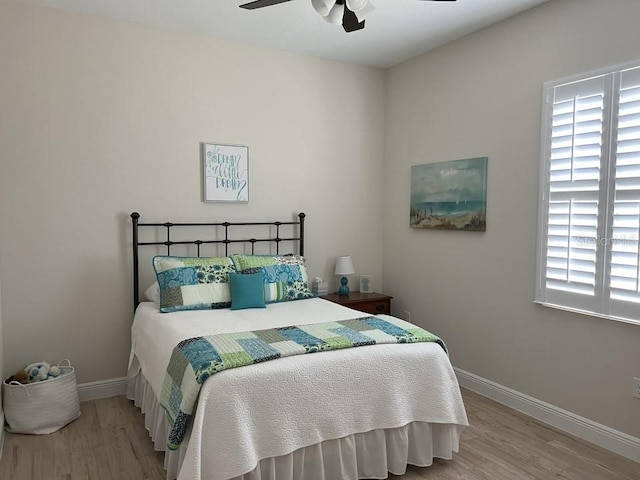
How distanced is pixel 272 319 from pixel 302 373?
818 millimetres

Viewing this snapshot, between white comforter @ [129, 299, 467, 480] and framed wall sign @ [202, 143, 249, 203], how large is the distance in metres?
1.31

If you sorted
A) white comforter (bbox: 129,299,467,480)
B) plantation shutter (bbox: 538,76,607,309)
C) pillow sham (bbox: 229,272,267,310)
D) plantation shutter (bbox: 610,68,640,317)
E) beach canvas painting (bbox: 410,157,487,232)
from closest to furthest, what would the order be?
1. white comforter (bbox: 129,299,467,480)
2. plantation shutter (bbox: 610,68,640,317)
3. plantation shutter (bbox: 538,76,607,309)
4. pillow sham (bbox: 229,272,267,310)
5. beach canvas painting (bbox: 410,157,487,232)

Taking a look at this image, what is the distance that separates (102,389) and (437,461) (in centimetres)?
247

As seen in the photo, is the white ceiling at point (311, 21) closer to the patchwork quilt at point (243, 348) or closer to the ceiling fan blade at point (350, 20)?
the ceiling fan blade at point (350, 20)

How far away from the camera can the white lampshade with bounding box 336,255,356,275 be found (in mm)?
4341

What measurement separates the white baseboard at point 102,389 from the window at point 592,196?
3117 mm

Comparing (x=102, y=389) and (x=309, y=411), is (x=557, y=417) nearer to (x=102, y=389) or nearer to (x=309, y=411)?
(x=309, y=411)

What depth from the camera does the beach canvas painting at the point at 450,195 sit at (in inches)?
144

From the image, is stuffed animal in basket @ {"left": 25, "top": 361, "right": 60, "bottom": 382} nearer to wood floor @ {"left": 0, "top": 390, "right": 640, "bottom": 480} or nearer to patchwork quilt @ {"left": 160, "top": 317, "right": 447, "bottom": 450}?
wood floor @ {"left": 0, "top": 390, "right": 640, "bottom": 480}

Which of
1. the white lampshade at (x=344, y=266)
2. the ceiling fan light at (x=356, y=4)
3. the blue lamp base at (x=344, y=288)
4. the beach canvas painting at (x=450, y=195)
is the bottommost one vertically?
the blue lamp base at (x=344, y=288)

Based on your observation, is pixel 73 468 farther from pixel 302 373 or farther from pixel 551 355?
pixel 551 355

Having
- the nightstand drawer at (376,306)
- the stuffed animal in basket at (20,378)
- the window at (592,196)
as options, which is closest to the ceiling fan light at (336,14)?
the window at (592,196)

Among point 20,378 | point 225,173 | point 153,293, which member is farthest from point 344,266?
point 20,378

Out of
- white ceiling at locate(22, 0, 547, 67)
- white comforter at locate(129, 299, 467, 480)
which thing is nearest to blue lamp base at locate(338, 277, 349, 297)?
white comforter at locate(129, 299, 467, 480)
